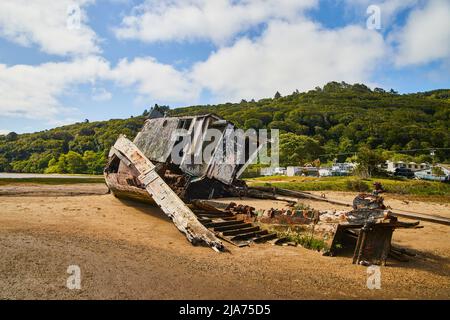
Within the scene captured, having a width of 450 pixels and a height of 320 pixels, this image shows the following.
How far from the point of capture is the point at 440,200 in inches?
894

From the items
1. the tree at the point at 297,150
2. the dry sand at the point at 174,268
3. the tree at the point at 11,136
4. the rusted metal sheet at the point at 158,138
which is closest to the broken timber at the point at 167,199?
the dry sand at the point at 174,268

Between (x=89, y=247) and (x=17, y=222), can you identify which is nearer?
(x=89, y=247)

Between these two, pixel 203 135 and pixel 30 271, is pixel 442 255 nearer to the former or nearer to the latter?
pixel 30 271

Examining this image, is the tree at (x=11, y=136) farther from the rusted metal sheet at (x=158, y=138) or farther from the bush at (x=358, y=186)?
the bush at (x=358, y=186)

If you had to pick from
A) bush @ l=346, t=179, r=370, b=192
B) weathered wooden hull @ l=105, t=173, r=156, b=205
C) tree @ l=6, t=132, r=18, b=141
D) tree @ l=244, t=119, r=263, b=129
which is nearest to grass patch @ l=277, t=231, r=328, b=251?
weathered wooden hull @ l=105, t=173, r=156, b=205

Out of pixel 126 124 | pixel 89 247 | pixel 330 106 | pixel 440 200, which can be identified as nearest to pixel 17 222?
pixel 89 247

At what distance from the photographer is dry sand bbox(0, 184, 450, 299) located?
5492 mm

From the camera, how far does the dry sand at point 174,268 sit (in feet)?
18.0

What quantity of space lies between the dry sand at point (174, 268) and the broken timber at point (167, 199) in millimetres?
373

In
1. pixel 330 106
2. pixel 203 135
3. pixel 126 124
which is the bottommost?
pixel 203 135

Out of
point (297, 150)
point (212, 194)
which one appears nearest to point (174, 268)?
point (212, 194)

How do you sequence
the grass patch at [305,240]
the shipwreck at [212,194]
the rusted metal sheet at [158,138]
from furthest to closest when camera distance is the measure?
the rusted metal sheet at [158,138]
the grass patch at [305,240]
the shipwreck at [212,194]

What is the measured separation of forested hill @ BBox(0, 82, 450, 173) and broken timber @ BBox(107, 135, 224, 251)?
48.3 meters
